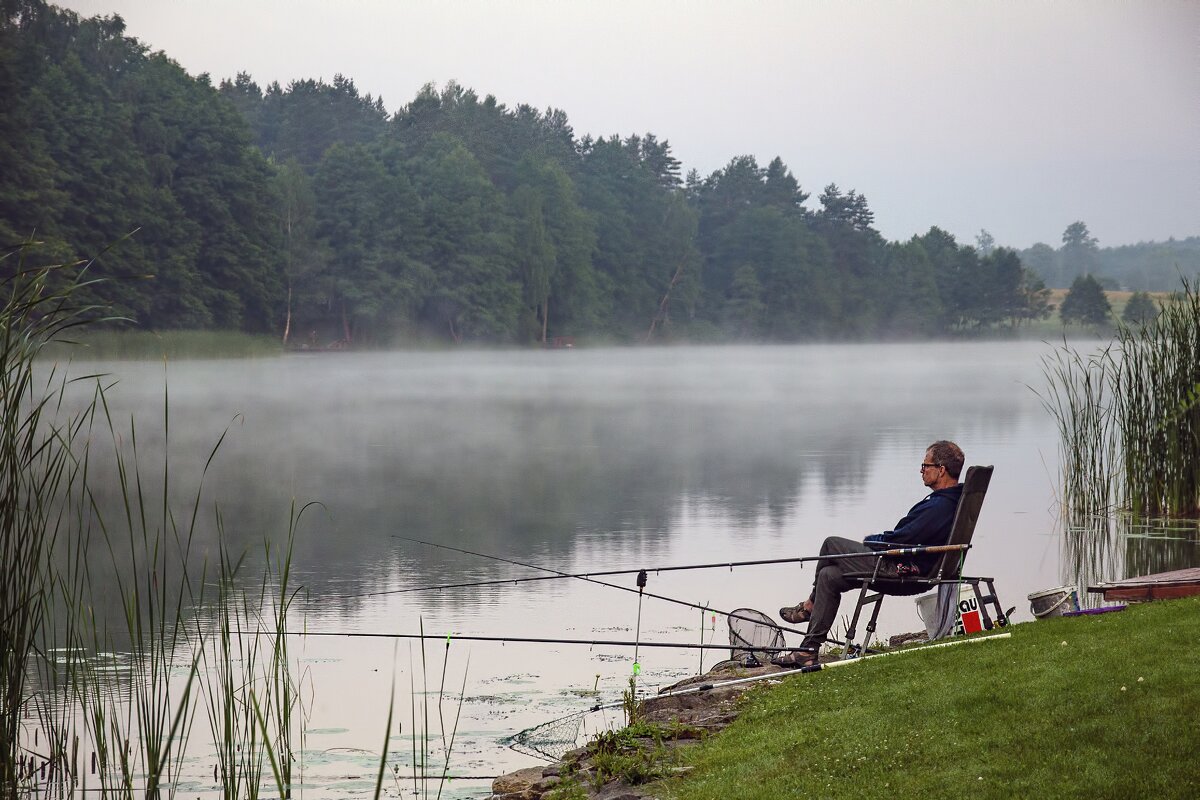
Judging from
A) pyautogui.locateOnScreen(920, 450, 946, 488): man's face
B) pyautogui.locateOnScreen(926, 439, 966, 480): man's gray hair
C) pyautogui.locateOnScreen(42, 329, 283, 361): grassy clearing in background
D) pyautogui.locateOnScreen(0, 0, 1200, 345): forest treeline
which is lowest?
pyautogui.locateOnScreen(920, 450, 946, 488): man's face

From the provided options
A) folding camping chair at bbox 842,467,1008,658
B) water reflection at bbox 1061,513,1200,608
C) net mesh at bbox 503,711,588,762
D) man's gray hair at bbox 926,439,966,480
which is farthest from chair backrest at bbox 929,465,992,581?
water reflection at bbox 1061,513,1200,608

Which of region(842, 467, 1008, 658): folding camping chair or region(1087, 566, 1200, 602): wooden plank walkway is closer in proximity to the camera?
region(842, 467, 1008, 658): folding camping chair

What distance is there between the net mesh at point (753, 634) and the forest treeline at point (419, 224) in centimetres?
3683

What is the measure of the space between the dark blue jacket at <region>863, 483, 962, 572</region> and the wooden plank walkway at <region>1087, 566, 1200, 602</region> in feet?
3.83

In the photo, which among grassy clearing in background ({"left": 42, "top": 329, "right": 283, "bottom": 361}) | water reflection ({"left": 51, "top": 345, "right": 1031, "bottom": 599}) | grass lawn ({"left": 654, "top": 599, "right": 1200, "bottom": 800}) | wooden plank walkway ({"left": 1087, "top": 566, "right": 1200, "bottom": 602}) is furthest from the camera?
grassy clearing in background ({"left": 42, "top": 329, "right": 283, "bottom": 361})

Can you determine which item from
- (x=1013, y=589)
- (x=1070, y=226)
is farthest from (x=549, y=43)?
(x=1013, y=589)

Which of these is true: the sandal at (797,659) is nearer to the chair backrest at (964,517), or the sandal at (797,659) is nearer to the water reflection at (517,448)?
the chair backrest at (964,517)

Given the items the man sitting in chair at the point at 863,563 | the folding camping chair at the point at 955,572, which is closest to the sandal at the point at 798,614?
the man sitting in chair at the point at 863,563

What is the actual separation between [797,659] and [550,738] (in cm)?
128

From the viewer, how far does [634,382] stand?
164 feet

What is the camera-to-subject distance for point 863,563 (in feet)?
21.3

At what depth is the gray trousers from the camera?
648 cm

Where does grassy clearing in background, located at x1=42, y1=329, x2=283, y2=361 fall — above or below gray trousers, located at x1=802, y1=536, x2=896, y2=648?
above

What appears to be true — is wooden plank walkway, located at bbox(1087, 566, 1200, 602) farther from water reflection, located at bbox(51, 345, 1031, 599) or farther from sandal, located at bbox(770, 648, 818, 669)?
water reflection, located at bbox(51, 345, 1031, 599)
